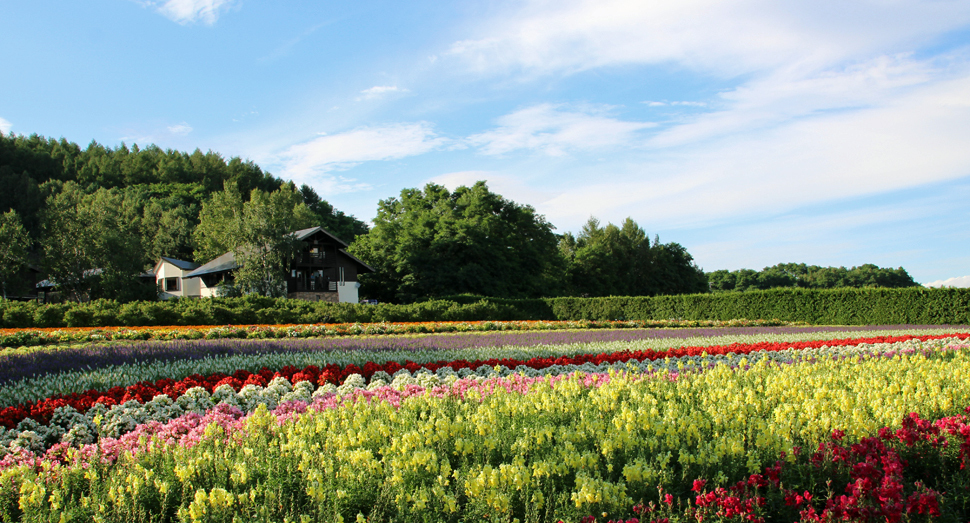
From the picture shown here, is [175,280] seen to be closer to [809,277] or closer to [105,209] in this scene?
[105,209]

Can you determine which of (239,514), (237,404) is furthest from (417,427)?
(237,404)

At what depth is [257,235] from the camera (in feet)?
128

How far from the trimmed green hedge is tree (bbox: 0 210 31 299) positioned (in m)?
29.5

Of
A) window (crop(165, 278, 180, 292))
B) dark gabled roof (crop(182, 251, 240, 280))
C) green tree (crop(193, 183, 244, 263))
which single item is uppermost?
green tree (crop(193, 183, 244, 263))

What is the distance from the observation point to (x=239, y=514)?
335cm

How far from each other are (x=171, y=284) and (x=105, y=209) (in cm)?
1139

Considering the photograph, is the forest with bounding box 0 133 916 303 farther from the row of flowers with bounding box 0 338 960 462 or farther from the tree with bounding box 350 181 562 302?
the row of flowers with bounding box 0 338 960 462

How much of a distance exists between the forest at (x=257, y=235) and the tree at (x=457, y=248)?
0.11 meters

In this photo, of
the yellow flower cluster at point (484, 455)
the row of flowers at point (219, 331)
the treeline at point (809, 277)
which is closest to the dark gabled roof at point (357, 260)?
the row of flowers at point (219, 331)

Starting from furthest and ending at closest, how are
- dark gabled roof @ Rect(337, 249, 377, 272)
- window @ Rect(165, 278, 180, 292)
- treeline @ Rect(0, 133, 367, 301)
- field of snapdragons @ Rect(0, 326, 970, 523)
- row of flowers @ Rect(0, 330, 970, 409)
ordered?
window @ Rect(165, 278, 180, 292)
dark gabled roof @ Rect(337, 249, 377, 272)
treeline @ Rect(0, 133, 367, 301)
row of flowers @ Rect(0, 330, 970, 409)
field of snapdragons @ Rect(0, 326, 970, 523)

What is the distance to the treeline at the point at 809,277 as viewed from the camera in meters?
86.6

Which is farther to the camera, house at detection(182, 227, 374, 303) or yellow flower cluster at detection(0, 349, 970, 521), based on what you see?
house at detection(182, 227, 374, 303)

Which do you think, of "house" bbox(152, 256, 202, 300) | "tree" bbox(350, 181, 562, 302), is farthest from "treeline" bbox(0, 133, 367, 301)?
"tree" bbox(350, 181, 562, 302)

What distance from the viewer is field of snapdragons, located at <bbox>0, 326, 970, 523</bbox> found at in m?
3.29
